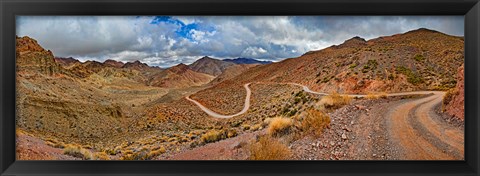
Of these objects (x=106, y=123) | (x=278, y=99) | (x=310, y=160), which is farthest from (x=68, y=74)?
(x=310, y=160)

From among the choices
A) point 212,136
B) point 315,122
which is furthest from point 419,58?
point 212,136

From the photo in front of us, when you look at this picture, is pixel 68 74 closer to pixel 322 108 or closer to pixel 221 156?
pixel 221 156

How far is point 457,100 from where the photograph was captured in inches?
94.2

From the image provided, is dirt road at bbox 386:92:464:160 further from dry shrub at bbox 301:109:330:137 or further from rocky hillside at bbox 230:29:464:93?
dry shrub at bbox 301:109:330:137

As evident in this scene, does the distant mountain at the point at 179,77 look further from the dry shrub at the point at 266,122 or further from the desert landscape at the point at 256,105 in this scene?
the dry shrub at the point at 266,122

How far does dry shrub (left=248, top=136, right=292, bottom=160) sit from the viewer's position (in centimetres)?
243

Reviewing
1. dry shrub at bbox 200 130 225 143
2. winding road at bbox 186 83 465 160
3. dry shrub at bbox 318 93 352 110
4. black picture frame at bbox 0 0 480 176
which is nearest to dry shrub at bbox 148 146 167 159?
black picture frame at bbox 0 0 480 176

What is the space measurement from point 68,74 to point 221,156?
1501mm

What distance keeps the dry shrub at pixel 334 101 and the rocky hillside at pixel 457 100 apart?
2.57ft

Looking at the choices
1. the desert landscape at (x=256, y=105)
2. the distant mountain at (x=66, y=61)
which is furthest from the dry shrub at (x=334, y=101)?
the distant mountain at (x=66, y=61)

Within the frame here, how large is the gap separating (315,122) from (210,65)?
109cm

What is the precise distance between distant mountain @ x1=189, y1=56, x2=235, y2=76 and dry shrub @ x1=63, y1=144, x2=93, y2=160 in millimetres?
Answer: 1180

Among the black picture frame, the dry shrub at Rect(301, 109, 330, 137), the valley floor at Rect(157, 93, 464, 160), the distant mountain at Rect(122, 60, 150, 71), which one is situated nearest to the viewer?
the black picture frame
